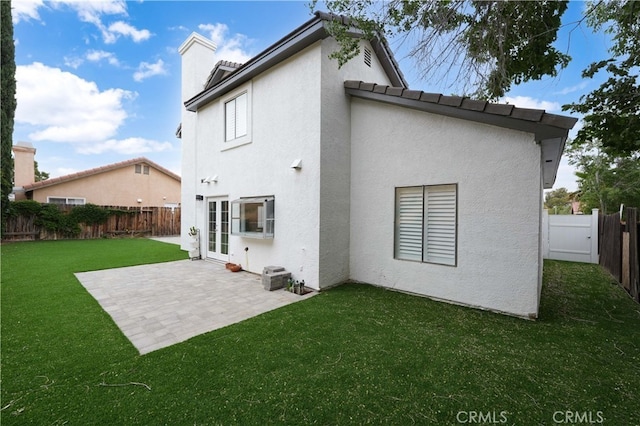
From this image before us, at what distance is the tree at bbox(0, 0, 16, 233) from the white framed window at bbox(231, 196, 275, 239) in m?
14.0

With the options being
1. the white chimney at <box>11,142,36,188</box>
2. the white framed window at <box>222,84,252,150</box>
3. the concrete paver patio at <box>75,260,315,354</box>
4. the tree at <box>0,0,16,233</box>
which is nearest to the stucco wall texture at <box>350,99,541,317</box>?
the concrete paver patio at <box>75,260,315,354</box>

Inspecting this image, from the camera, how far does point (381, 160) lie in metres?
6.30

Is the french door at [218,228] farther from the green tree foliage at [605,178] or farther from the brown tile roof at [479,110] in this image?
the green tree foliage at [605,178]

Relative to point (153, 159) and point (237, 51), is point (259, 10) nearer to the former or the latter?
point (237, 51)

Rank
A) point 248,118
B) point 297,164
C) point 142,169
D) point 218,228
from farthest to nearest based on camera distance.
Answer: point 142,169 < point 218,228 < point 248,118 < point 297,164

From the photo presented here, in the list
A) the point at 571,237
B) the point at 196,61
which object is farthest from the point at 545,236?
the point at 196,61

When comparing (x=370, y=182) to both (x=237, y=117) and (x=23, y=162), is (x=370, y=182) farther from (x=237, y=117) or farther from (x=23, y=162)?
(x=23, y=162)

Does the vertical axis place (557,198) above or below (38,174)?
below

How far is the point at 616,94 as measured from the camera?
15.5 ft

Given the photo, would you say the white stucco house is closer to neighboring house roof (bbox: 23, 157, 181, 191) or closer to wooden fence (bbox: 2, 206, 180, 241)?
wooden fence (bbox: 2, 206, 180, 241)

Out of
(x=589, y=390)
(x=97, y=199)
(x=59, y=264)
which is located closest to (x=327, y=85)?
(x=589, y=390)

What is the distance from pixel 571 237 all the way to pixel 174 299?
47.1ft

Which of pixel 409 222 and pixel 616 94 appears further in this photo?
pixel 409 222

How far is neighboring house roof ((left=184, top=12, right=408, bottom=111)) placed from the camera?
19.1 ft
